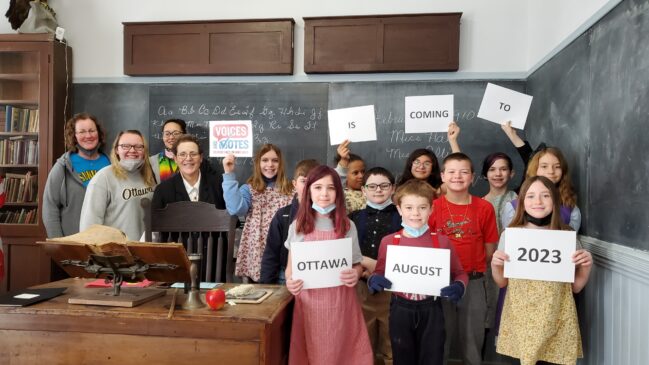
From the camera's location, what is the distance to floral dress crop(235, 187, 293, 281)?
2.79 metres

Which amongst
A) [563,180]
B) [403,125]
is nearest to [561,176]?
[563,180]

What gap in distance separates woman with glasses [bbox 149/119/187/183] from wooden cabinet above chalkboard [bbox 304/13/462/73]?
1.10 meters

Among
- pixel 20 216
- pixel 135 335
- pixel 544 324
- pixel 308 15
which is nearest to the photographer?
pixel 135 335

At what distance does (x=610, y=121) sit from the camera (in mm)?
2166

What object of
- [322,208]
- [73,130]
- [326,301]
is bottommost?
[326,301]

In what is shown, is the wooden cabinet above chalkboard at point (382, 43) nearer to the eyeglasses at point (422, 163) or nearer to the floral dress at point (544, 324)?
the eyeglasses at point (422, 163)

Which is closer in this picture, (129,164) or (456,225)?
(456,225)

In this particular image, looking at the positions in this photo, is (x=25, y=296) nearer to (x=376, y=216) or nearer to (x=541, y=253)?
(x=376, y=216)

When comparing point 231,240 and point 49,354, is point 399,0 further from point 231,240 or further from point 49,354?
point 49,354

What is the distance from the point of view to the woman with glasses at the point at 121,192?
2557 millimetres

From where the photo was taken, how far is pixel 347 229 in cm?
196

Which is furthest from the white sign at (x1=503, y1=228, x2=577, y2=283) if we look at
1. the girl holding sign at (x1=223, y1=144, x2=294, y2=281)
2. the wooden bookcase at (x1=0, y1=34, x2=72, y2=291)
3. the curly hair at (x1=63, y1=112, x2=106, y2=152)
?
the wooden bookcase at (x1=0, y1=34, x2=72, y2=291)

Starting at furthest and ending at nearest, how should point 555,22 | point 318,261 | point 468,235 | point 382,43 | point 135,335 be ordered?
point 382,43
point 555,22
point 468,235
point 318,261
point 135,335

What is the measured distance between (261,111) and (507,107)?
6.48 ft
